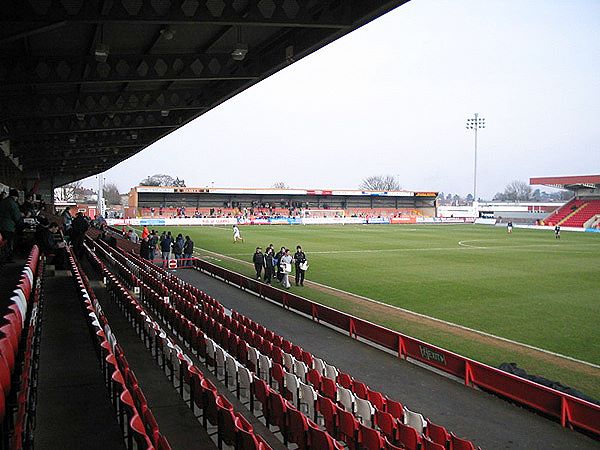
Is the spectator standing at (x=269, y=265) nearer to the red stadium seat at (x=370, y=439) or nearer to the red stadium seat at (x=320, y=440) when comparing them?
the red stadium seat at (x=370, y=439)

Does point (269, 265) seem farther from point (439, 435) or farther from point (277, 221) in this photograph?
point (277, 221)

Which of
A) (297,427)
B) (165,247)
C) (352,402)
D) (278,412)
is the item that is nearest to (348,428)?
(297,427)

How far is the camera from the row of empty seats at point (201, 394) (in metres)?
5.16

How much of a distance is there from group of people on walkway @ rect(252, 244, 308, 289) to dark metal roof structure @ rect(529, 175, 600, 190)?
55.4 meters

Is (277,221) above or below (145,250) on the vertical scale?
below

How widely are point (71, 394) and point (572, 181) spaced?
2726 inches

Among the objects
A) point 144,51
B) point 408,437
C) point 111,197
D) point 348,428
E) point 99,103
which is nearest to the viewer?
point 408,437

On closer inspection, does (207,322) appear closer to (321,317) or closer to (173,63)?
(321,317)

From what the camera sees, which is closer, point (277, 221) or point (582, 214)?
point (582, 214)

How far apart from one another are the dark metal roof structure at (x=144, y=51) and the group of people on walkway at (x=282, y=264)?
20.8ft

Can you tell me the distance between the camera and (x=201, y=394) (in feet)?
21.2

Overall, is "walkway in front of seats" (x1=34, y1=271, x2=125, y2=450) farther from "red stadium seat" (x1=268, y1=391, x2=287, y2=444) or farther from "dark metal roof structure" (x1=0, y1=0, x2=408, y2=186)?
"dark metal roof structure" (x1=0, y1=0, x2=408, y2=186)

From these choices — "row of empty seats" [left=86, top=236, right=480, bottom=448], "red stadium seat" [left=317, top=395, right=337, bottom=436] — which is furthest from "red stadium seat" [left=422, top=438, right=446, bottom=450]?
"red stadium seat" [left=317, top=395, right=337, bottom=436]

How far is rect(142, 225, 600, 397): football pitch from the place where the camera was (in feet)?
38.9
